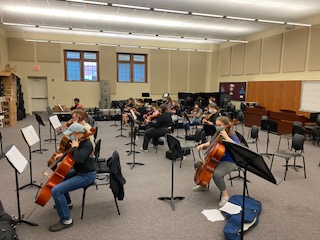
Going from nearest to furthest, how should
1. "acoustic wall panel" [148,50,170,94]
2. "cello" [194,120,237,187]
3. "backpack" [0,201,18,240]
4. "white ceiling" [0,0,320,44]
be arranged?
"backpack" [0,201,18,240], "cello" [194,120,237,187], "white ceiling" [0,0,320,44], "acoustic wall panel" [148,50,170,94]

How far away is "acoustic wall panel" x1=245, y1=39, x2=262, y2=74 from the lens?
38.7ft

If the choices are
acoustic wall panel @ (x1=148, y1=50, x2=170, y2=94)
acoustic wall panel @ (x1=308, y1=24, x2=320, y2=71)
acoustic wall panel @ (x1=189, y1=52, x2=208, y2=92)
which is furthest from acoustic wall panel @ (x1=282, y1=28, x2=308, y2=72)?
acoustic wall panel @ (x1=148, y1=50, x2=170, y2=94)

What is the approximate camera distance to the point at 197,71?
1589 centimetres

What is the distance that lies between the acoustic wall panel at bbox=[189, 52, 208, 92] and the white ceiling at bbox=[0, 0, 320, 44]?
11.7ft

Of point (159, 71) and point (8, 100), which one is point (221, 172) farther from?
point (159, 71)

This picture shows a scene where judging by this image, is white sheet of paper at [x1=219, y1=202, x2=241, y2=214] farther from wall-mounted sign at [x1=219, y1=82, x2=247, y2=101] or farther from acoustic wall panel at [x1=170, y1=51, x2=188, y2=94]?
acoustic wall panel at [x1=170, y1=51, x2=188, y2=94]

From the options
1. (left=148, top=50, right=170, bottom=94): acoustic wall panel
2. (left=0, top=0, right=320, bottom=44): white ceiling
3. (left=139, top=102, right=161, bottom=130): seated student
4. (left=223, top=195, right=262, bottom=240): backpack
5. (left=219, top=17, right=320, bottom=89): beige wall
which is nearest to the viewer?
(left=223, top=195, right=262, bottom=240): backpack

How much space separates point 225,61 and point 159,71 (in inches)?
165

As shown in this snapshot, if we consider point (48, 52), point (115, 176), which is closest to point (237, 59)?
point (48, 52)

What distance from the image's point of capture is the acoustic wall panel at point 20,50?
1261cm

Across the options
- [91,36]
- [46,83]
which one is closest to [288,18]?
[91,36]

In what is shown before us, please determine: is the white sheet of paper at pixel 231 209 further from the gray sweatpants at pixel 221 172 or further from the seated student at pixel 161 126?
the seated student at pixel 161 126

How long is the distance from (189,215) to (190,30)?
9922mm

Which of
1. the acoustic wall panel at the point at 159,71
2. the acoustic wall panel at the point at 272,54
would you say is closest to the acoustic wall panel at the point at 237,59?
the acoustic wall panel at the point at 272,54
